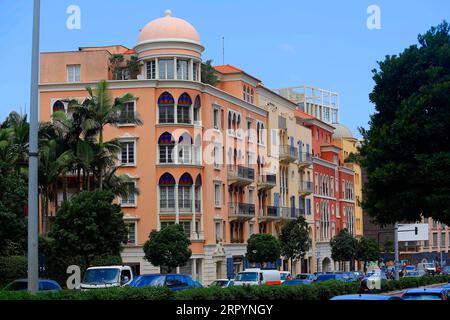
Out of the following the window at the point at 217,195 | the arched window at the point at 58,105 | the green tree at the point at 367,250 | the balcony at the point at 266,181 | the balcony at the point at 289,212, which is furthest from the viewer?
the green tree at the point at 367,250

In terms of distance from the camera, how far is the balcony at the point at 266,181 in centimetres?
7762

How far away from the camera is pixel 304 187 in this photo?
299 feet

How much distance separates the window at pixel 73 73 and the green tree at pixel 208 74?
34.9ft

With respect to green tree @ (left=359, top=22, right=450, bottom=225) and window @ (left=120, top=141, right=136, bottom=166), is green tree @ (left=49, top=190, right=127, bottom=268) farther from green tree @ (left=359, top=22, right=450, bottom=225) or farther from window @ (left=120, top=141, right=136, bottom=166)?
window @ (left=120, top=141, right=136, bottom=166)

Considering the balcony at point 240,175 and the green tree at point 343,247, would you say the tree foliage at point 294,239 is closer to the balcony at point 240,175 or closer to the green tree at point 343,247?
the balcony at point 240,175

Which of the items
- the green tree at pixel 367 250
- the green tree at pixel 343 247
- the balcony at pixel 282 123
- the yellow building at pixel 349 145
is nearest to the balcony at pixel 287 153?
the balcony at pixel 282 123

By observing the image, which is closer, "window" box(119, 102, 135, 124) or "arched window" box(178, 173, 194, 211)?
"window" box(119, 102, 135, 124)

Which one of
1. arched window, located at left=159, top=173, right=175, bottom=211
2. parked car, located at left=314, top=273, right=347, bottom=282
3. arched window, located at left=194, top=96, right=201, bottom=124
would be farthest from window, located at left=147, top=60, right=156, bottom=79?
parked car, located at left=314, top=273, right=347, bottom=282

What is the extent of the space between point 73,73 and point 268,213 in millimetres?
23268

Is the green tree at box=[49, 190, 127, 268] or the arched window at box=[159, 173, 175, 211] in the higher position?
the arched window at box=[159, 173, 175, 211]

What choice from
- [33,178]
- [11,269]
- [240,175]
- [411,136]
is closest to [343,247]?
[240,175]

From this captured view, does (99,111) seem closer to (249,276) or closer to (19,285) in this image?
(249,276)

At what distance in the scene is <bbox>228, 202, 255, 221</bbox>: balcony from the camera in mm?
71125
